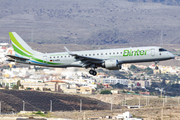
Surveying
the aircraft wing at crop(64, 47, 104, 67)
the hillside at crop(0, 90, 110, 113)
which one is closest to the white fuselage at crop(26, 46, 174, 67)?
the aircraft wing at crop(64, 47, 104, 67)

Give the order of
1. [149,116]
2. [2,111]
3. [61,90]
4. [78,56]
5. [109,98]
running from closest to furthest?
[78,56] < [149,116] < [2,111] < [109,98] < [61,90]

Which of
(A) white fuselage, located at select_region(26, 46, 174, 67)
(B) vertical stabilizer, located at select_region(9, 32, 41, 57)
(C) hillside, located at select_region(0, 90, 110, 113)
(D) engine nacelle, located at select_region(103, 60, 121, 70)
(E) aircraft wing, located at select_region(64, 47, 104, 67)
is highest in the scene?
(B) vertical stabilizer, located at select_region(9, 32, 41, 57)

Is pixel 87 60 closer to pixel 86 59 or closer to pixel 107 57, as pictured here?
pixel 86 59

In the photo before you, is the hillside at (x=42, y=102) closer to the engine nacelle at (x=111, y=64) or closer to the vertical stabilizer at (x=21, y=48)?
the vertical stabilizer at (x=21, y=48)

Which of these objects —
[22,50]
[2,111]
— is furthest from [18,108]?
[22,50]

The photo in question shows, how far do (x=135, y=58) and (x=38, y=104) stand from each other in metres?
84.3

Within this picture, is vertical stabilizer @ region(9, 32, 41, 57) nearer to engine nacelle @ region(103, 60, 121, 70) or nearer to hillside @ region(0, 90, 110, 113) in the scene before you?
engine nacelle @ region(103, 60, 121, 70)

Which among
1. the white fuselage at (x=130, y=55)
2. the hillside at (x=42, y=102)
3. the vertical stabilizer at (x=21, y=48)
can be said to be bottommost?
the hillside at (x=42, y=102)

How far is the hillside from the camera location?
136 meters

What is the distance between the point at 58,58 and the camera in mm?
65500

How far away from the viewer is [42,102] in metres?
145

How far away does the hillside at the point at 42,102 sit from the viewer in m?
136

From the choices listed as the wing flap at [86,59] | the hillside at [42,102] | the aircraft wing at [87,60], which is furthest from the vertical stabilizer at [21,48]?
the hillside at [42,102]

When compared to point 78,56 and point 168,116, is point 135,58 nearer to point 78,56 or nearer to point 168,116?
point 78,56
